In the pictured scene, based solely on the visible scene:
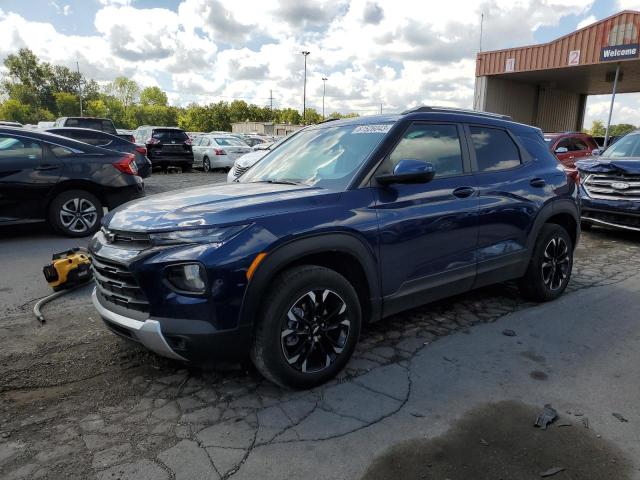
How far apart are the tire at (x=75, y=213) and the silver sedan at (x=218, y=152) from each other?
12.4 metres

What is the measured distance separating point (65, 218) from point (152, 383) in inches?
200

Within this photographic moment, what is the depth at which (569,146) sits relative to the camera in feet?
44.1

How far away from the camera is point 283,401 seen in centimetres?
298

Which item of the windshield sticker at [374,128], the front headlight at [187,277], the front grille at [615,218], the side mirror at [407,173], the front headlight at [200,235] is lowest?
the front grille at [615,218]

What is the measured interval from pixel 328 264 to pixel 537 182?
8.06ft

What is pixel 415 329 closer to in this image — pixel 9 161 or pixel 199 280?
pixel 199 280

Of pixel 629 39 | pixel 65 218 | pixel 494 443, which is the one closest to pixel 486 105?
pixel 629 39

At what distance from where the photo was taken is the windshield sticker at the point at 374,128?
365cm

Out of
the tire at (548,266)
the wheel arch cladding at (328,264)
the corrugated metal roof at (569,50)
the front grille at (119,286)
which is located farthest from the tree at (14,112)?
the wheel arch cladding at (328,264)

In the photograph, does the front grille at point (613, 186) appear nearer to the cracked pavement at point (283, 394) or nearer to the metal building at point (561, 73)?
the cracked pavement at point (283, 394)

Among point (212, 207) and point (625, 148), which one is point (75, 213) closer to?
point (212, 207)

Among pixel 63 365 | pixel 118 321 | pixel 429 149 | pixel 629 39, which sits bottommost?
pixel 63 365

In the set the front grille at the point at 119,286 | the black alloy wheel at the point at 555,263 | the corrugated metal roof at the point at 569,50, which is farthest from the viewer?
the corrugated metal roof at the point at 569,50

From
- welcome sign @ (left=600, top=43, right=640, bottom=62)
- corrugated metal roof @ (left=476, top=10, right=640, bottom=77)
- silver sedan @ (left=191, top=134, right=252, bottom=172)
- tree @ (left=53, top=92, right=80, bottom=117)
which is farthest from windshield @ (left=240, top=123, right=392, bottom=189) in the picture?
tree @ (left=53, top=92, right=80, bottom=117)
